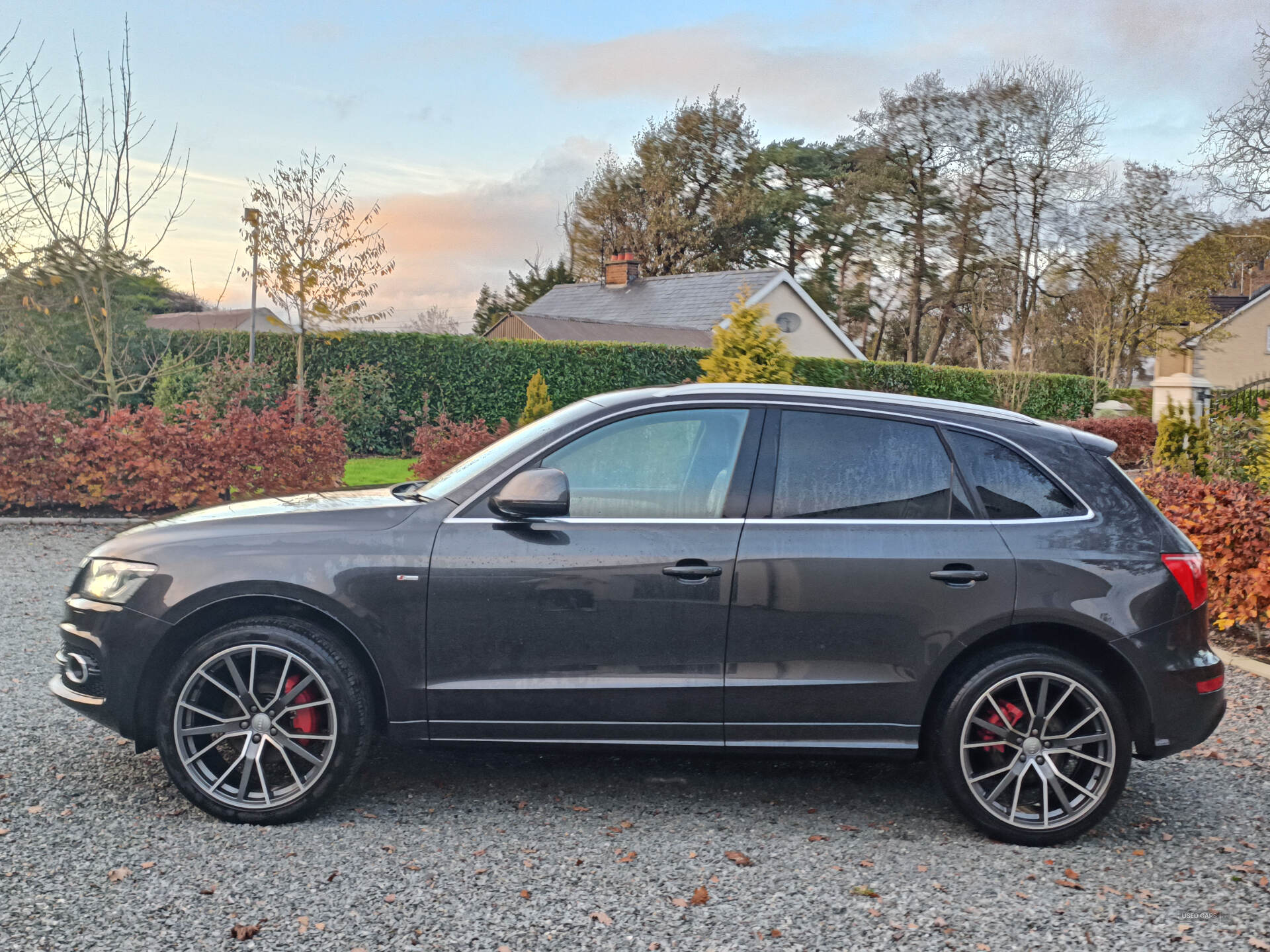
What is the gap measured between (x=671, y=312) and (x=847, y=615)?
3848 centimetres

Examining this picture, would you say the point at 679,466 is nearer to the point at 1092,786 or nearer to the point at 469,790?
the point at 469,790

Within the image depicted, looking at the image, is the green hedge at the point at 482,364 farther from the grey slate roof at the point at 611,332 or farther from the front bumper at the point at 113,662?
the front bumper at the point at 113,662

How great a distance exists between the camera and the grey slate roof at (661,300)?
40.3m

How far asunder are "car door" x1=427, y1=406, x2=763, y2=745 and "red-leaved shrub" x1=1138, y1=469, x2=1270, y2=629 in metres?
4.53

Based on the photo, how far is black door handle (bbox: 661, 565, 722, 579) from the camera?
13.4 feet

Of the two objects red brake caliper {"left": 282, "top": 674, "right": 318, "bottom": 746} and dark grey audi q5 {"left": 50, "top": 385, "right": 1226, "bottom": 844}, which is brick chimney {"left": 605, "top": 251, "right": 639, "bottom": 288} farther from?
red brake caliper {"left": 282, "top": 674, "right": 318, "bottom": 746}

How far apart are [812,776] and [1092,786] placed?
4.06 feet

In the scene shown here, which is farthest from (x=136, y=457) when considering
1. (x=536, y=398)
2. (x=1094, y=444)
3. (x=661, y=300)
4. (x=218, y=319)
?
(x=218, y=319)

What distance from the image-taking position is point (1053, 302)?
46.0m

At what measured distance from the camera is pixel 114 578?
13.7 feet

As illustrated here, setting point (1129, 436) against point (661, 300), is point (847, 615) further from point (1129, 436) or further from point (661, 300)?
point (661, 300)

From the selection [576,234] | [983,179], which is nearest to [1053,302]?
[983,179]

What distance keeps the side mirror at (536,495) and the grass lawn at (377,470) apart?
13.0 meters

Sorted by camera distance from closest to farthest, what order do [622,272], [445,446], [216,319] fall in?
[445,446] < [622,272] < [216,319]
